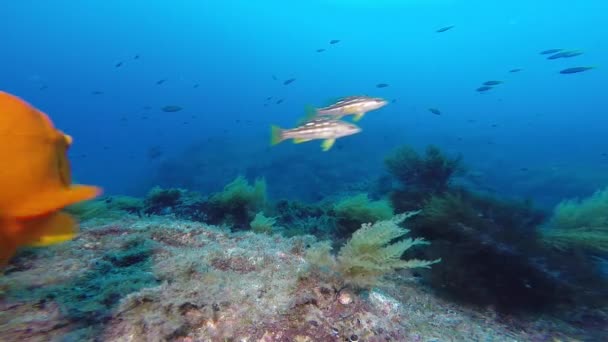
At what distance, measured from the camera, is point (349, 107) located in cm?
671

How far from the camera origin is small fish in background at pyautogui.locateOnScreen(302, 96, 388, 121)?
261 inches

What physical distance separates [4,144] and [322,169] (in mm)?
22162

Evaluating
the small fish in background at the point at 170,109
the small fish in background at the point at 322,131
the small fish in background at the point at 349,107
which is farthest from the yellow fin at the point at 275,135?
the small fish in background at the point at 170,109

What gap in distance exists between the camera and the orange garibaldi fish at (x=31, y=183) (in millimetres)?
971

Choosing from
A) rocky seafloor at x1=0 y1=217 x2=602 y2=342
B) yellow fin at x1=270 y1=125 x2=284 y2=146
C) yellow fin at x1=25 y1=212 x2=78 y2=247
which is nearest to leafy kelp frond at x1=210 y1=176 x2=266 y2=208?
yellow fin at x1=270 y1=125 x2=284 y2=146

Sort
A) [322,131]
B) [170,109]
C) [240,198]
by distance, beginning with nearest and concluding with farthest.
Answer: [322,131] < [240,198] < [170,109]

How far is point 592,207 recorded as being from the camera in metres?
5.22

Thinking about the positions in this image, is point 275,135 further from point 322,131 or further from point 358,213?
point 358,213

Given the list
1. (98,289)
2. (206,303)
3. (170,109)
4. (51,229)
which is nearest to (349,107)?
(206,303)

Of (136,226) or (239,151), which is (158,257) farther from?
(239,151)

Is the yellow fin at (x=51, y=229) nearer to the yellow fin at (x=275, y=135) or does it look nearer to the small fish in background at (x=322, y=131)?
the small fish in background at (x=322, y=131)

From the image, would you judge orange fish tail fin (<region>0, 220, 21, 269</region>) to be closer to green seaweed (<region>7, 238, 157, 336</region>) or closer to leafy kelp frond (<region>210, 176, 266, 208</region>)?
green seaweed (<region>7, 238, 157, 336</region>)

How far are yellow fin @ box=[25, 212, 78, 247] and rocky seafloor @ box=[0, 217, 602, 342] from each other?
4.16 feet

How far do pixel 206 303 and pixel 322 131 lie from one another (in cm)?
447
